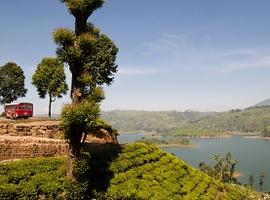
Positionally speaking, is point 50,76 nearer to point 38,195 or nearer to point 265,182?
point 38,195

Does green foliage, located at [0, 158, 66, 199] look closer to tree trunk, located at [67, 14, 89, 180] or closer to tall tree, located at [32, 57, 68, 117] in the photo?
tree trunk, located at [67, 14, 89, 180]

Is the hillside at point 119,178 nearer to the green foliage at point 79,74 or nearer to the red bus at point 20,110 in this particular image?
the green foliage at point 79,74

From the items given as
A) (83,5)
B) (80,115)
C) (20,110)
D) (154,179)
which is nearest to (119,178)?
(154,179)

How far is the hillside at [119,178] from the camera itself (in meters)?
31.2

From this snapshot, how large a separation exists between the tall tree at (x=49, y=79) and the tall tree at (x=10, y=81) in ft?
38.6

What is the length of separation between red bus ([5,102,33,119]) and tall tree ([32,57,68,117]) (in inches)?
223

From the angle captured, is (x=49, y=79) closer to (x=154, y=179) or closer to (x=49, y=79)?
(x=49, y=79)

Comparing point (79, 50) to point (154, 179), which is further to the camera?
point (154, 179)

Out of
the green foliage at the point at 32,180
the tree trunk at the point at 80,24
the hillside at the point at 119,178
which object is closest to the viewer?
the green foliage at the point at 32,180

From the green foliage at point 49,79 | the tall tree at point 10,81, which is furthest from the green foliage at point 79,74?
the tall tree at point 10,81

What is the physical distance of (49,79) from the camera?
6316 centimetres

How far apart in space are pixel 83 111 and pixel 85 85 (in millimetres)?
3395

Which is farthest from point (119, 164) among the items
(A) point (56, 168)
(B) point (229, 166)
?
(B) point (229, 166)

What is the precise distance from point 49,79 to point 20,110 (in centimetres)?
826
